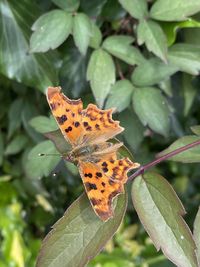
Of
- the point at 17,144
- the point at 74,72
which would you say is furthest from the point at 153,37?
the point at 17,144

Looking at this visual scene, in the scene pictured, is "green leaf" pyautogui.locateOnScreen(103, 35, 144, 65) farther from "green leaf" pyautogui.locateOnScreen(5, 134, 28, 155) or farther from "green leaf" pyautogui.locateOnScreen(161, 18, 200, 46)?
"green leaf" pyautogui.locateOnScreen(5, 134, 28, 155)

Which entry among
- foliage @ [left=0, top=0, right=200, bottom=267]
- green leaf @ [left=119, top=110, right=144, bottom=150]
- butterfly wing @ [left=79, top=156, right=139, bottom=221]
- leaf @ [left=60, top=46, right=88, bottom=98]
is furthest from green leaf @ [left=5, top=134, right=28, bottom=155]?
butterfly wing @ [left=79, top=156, right=139, bottom=221]

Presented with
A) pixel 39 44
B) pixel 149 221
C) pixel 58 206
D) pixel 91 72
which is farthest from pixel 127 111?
pixel 58 206

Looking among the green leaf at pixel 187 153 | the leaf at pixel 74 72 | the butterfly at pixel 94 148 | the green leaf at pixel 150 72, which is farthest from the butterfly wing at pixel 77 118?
the leaf at pixel 74 72

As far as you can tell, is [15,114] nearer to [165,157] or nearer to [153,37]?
[153,37]

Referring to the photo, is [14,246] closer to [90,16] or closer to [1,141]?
[1,141]
